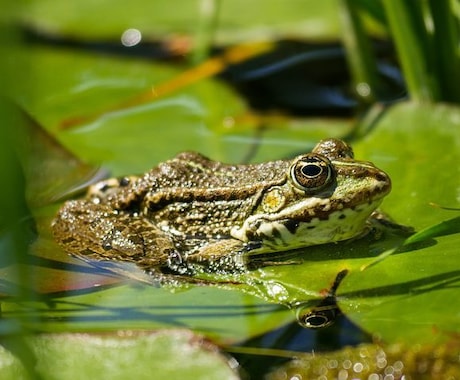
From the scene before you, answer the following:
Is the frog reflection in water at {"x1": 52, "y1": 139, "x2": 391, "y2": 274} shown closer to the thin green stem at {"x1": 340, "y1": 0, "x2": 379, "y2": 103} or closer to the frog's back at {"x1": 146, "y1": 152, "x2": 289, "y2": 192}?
the frog's back at {"x1": 146, "y1": 152, "x2": 289, "y2": 192}

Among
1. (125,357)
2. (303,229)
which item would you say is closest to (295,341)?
(125,357)

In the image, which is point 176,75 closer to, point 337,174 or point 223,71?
point 223,71

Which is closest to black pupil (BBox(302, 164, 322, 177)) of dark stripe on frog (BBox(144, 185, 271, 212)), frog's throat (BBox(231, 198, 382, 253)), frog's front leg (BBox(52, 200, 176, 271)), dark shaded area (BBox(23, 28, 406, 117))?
frog's throat (BBox(231, 198, 382, 253))

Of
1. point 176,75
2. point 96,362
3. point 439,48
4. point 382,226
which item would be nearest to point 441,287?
point 382,226

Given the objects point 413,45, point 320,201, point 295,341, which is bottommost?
point 295,341

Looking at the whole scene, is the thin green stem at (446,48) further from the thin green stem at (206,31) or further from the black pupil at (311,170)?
the thin green stem at (206,31)

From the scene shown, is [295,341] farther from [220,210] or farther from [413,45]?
[413,45]
